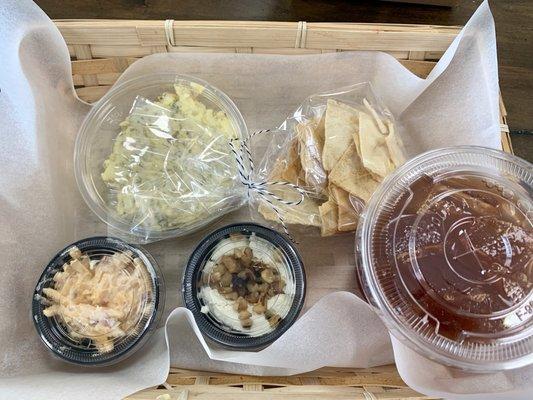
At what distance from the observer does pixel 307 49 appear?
127 centimetres

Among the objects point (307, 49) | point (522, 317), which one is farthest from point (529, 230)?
point (307, 49)

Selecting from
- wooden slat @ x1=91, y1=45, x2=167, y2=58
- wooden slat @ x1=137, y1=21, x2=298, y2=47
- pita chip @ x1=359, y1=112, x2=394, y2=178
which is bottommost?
pita chip @ x1=359, y1=112, x2=394, y2=178

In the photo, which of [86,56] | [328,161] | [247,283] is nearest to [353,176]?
[328,161]

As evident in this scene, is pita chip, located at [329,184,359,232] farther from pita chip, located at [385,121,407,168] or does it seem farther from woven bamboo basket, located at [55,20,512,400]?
woven bamboo basket, located at [55,20,512,400]

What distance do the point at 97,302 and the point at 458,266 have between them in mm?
694

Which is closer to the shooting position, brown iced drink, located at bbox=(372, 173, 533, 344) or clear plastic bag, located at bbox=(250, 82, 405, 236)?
brown iced drink, located at bbox=(372, 173, 533, 344)

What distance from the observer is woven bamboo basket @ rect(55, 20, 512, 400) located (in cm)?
115

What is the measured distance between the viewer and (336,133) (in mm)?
1144

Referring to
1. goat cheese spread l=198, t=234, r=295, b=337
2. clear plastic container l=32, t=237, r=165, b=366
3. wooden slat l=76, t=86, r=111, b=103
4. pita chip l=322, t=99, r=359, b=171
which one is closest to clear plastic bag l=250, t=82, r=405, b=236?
pita chip l=322, t=99, r=359, b=171

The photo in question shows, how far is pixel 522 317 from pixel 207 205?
0.65 m

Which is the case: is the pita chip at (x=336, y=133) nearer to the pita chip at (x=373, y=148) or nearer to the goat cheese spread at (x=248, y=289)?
the pita chip at (x=373, y=148)

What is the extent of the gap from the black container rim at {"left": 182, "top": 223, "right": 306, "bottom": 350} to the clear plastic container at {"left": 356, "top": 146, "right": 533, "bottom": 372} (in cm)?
18

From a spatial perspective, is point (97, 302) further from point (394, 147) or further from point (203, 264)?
point (394, 147)

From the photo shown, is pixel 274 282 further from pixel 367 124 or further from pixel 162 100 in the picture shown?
pixel 162 100
